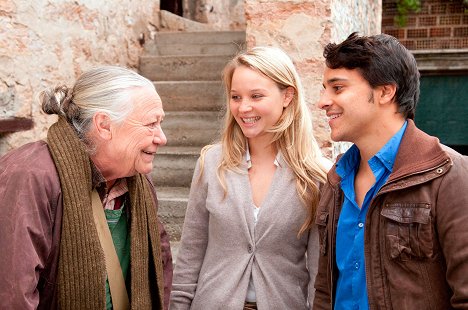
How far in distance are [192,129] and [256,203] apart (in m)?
2.98

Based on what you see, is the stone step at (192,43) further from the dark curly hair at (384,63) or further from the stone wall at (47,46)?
the dark curly hair at (384,63)

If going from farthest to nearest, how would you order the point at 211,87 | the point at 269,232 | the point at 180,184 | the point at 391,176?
the point at 211,87 < the point at 180,184 < the point at 269,232 < the point at 391,176

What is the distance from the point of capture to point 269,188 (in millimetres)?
2146

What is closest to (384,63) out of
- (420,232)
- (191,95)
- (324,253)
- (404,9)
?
(420,232)

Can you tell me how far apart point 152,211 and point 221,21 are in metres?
7.45

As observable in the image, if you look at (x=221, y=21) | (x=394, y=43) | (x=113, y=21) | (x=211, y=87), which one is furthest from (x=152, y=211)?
(x=221, y=21)

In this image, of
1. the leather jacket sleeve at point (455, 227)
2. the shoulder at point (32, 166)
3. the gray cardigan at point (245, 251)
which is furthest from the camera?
the gray cardigan at point (245, 251)

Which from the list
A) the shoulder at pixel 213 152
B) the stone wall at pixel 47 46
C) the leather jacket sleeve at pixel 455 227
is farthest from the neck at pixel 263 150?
the stone wall at pixel 47 46

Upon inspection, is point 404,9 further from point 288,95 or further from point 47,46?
point 288,95

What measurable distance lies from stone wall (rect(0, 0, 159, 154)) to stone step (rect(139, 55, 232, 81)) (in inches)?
10.3

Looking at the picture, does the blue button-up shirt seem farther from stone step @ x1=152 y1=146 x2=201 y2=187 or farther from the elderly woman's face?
stone step @ x1=152 y1=146 x2=201 y2=187

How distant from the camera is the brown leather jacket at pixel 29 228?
1.51 metres

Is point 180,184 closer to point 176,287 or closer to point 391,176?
point 176,287

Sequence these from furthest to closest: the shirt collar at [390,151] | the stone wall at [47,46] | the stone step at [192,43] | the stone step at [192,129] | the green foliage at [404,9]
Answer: the green foliage at [404,9] → the stone step at [192,43] → the stone step at [192,129] → the stone wall at [47,46] → the shirt collar at [390,151]
